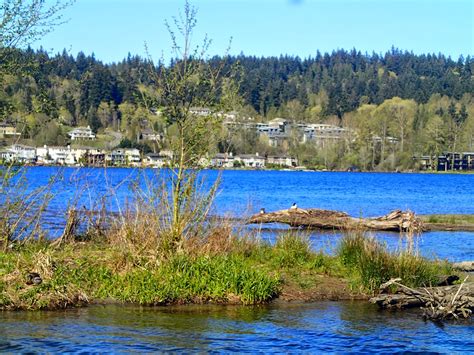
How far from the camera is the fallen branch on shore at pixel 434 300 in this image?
551 inches

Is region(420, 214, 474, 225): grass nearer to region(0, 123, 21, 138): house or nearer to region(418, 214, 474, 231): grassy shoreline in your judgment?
region(418, 214, 474, 231): grassy shoreline

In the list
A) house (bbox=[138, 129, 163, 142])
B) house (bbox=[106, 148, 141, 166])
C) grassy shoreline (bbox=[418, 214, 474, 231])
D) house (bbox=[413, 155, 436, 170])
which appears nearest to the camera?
house (bbox=[138, 129, 163, 142])

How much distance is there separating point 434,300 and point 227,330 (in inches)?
172

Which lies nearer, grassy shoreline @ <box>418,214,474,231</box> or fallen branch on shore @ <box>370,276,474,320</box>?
fallen branch on shore @ <box>370,276,474,320</box>

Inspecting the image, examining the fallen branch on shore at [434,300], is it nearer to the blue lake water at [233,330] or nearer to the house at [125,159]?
the blue lake water at [233,330]

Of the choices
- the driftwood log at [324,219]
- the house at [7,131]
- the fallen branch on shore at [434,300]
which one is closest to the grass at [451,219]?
the driftwood log at [324,219]

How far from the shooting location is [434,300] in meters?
14.2

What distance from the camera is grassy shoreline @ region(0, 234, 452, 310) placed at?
45.8 ft

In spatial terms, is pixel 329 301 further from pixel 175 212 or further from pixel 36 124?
pixel 36 124

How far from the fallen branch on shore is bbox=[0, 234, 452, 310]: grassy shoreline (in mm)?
700

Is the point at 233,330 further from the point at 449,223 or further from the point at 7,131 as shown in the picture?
the point at 449,223

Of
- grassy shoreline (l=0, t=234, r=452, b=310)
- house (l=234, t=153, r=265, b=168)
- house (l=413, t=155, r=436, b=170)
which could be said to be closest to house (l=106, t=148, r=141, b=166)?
grassy shoreline (l=0, t=234, r=452, b=310)

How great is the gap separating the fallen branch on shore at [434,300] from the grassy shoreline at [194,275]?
70cm

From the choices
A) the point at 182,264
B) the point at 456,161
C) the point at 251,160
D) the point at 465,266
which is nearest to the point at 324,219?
the point at 465,266
